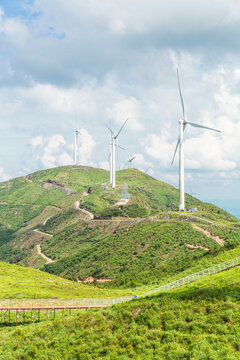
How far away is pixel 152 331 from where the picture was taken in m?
31.0

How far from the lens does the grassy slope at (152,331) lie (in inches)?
1083

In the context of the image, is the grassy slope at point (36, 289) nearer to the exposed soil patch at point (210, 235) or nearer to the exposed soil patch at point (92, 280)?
the exposed soil patch at point (92, 280)

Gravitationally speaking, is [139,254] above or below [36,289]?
above

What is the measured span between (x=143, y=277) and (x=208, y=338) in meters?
58.1

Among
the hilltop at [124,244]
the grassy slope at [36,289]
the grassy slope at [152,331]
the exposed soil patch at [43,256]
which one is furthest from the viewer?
the exposed soil patch at [43,256]

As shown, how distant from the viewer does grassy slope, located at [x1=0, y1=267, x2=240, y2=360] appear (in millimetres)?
27516

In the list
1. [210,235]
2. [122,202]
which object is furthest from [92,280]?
[122,202]

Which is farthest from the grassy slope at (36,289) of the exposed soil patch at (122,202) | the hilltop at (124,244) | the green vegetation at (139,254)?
the exposed soil patch at (122,202)

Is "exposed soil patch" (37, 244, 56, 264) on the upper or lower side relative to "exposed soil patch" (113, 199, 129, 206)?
lower

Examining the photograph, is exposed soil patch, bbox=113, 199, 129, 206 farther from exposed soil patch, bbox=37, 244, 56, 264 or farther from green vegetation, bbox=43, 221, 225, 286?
exposed soil patch, bbox=37, 244, 56, 264

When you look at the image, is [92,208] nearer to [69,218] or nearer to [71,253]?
[69,218]

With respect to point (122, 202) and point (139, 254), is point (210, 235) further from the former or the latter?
point (122, 202)

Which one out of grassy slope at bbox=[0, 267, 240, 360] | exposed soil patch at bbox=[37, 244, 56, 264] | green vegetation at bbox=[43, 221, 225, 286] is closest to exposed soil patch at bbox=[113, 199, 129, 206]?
green vegetation at bbox=[43, 221, 225, 286]

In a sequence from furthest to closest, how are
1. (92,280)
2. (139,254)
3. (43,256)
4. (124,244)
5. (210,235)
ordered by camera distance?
(43,256)
(124,244)
(139,254)
(210,235)
(92,280)
